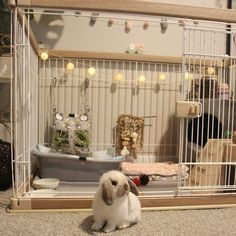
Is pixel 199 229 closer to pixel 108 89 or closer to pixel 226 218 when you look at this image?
pixel 226 218

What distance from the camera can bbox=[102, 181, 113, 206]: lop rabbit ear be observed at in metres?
1.02

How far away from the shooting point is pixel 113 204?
106 cm

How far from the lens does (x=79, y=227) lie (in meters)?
1.13

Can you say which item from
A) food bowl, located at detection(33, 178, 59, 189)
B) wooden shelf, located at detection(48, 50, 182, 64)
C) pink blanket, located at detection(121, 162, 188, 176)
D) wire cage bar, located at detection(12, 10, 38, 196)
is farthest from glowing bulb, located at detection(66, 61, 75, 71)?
food bowl, located at detection(33, 178, 59, 189)

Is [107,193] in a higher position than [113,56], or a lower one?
lower

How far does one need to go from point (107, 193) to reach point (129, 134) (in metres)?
1.29

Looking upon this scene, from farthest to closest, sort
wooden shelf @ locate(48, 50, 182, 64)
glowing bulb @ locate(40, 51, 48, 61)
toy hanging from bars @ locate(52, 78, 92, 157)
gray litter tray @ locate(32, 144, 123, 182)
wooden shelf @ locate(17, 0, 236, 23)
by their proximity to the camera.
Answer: wooden shelf @ locate(48, 50, 182, 64) → glowing bulb @ locate(40, 51, 48, 61) → toy hanging from bars @ locate(52, 78, 92, 157) → gray litter tray @ locate(32, 144, 123, 182) → wooden shelf @ locate(17, 0, 236, 23)

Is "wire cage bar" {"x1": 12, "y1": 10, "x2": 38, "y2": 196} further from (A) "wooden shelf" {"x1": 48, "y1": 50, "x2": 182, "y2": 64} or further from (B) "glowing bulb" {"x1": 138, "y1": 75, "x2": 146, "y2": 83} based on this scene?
(B) "glowing bulb" {"x1": 138, "y1": 75, "x2": 146, "y2": 83}

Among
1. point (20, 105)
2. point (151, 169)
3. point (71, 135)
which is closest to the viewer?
point (20, 105)

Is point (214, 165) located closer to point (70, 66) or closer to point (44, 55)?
point (70, 66)

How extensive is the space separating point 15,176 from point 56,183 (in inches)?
12.7

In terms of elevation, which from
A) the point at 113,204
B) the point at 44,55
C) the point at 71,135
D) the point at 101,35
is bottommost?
the point at 113,204

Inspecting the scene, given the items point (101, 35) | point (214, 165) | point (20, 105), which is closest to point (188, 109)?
point (214, 165)

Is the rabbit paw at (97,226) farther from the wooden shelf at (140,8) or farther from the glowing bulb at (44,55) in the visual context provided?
the glowing bulb at (44,55)
